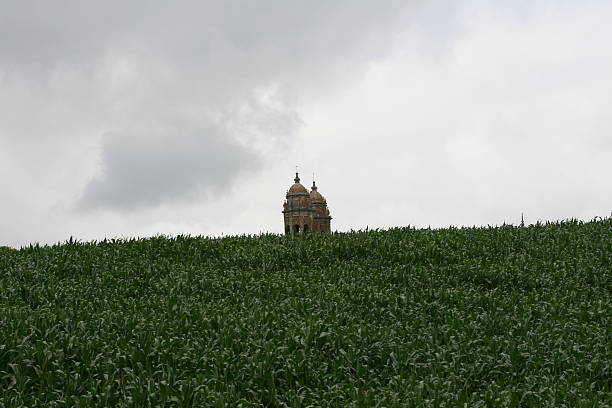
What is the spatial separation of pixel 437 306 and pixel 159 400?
22.0ft

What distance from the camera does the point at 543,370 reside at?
35.6 ft

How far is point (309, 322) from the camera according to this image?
12.1 metres

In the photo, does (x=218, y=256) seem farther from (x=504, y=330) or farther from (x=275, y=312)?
(x=504, y=330)

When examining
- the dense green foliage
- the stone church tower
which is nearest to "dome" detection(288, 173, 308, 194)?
the stone church tower

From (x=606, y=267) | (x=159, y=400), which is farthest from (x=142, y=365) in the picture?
(x=606, y=267)

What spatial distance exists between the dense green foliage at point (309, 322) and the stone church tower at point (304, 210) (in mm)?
80439

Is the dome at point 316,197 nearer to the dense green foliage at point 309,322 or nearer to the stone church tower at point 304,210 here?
the stone church tower at point 304,210

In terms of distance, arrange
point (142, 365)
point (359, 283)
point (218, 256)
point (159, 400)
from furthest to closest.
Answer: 1. point (218, 256)
2. point (359, 283)
3. point (142, 365)
4. point (159, 400)

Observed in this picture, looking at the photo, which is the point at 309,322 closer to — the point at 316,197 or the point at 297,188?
the point at 297,188

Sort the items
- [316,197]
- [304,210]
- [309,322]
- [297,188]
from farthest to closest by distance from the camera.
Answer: [316,197] < [297,188] < [304,210] < [309,322]

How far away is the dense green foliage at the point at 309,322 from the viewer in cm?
962

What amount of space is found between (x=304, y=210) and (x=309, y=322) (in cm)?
8916

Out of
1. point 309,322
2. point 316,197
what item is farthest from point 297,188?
point 309,322

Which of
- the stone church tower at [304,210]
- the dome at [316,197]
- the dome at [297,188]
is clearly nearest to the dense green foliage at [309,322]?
the stone church tower at [304,210]
